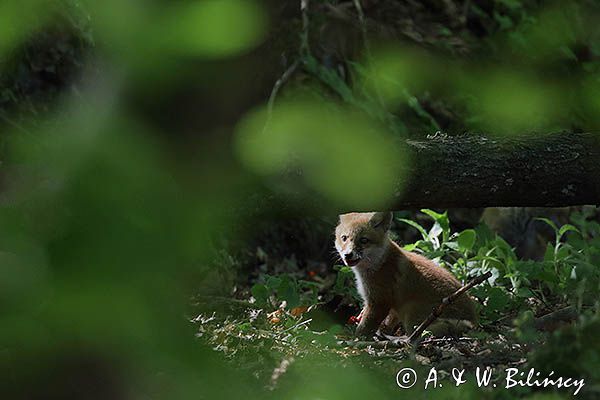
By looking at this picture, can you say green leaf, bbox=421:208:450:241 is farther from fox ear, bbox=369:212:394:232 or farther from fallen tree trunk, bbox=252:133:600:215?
fallen tree trunk, bbox=252:133:600:215

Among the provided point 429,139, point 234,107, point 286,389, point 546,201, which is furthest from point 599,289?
point 234,107

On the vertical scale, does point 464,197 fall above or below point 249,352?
below

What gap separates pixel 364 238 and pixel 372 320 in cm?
52

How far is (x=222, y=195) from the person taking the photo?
81 cm

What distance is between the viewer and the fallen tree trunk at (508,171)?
396 cm

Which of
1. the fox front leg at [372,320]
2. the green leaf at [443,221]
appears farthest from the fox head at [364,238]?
the green leaf at [443,221]

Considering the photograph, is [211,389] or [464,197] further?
[464,197]

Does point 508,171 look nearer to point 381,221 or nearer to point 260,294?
point 381,221

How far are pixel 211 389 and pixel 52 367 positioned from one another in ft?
0.43

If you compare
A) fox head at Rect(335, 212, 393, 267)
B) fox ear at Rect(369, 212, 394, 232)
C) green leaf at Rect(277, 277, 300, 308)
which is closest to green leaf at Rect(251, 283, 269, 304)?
green leaf at Rect(277, 277, 300, 308)

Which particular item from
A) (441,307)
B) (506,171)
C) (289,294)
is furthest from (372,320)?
(506,171)

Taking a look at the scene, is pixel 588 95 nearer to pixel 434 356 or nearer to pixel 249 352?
pixel 434 356

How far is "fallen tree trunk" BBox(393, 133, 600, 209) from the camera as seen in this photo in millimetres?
3957

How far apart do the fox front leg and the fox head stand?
294 millimetres
